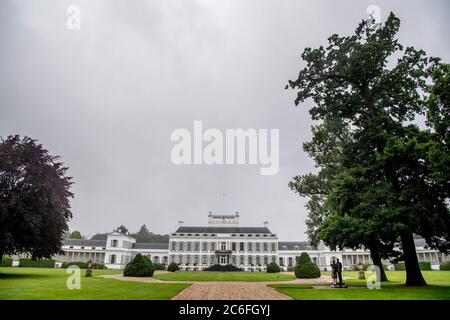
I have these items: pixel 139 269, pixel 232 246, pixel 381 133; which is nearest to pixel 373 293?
pixel 381 133

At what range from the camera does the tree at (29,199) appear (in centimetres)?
1961

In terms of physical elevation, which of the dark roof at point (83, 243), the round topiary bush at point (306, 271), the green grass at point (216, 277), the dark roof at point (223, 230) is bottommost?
the green grass at point (216, 277)

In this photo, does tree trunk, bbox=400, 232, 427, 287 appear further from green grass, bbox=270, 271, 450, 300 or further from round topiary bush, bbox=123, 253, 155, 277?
round topiary bush, bbox=123, 253, 155, 277

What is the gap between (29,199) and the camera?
67.4 feet

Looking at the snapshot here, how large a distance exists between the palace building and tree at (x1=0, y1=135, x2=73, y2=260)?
41.8 meters

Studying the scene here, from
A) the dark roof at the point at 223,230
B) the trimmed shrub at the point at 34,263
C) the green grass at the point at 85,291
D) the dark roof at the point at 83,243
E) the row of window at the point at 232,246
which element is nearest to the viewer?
the green grass at the point at 85,291

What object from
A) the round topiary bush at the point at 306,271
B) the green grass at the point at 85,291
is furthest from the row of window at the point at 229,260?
the green grass at the point at 85,291

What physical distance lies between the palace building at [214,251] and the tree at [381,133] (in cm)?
4885

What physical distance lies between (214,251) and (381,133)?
52404 millimetres

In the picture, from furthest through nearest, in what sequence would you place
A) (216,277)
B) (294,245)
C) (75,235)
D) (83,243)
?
(75,235), (294,245), (83,243), (216,277)

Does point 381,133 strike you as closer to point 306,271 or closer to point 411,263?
point 411,263

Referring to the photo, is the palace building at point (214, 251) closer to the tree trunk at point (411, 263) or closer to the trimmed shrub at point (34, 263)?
the trimmed shrub at point (34, 263)

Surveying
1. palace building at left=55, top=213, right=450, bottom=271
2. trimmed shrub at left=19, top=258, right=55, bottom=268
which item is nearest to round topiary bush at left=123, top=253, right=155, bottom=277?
trimmed shrub at left=19, top=258, right=55, bottom=268
